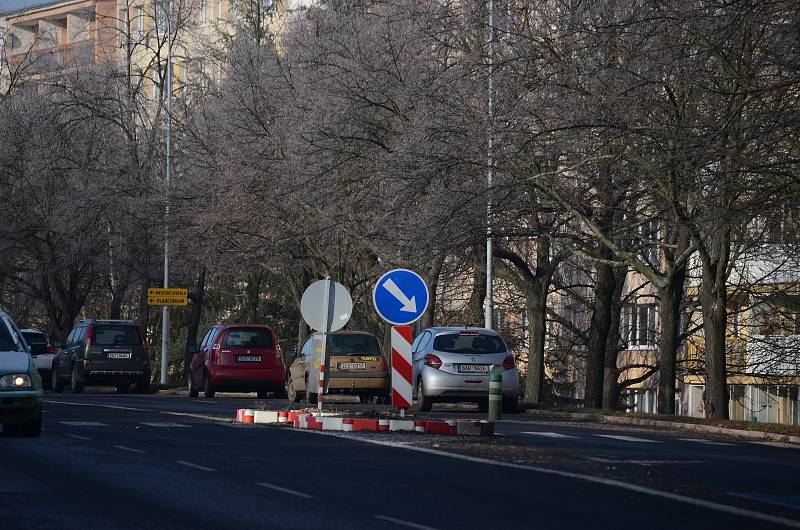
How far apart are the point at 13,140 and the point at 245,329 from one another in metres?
23.1

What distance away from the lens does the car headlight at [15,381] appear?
19938mm

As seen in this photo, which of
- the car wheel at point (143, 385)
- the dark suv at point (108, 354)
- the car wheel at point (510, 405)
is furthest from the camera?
the car wheel at point (143, 385)

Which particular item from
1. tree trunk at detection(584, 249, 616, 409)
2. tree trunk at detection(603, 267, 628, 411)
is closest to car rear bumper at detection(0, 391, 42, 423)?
tree trunk at detection(584, 249, 616, 409)

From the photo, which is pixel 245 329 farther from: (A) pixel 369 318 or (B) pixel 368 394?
(A) pixel 369 318

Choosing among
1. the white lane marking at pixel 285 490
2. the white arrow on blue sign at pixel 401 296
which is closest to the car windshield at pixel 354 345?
the white arrow on blue sign at pixel 401 296

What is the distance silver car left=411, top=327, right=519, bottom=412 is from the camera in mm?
31703

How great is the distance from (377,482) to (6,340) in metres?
7.85

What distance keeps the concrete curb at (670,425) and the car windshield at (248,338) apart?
7.92m

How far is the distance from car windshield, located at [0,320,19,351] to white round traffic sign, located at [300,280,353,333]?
4.66m

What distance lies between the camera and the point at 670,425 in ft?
95.6

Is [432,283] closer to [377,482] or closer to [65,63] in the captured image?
[377,482]

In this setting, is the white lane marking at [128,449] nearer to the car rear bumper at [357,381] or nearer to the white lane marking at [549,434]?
the white lane marking at [549,434]

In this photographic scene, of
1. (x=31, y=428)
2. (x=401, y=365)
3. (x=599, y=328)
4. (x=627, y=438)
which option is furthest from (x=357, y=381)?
(x=31, y=428)

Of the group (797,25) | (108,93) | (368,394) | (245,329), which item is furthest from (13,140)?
(797,25)
